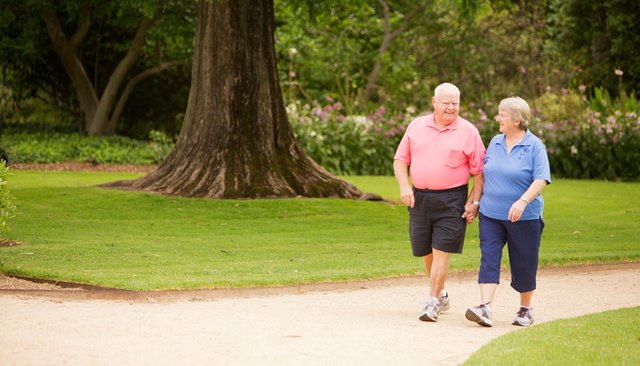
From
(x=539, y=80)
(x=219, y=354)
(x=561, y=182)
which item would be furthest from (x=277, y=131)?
(x=539, y=80)

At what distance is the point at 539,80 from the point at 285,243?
87.2 feet

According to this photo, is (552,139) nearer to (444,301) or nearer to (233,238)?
(233,238)

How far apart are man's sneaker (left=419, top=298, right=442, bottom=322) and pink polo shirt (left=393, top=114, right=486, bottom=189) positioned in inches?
33.9

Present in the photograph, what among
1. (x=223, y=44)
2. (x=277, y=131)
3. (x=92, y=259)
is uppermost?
(x=223, y=44)

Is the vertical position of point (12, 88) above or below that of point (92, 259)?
above

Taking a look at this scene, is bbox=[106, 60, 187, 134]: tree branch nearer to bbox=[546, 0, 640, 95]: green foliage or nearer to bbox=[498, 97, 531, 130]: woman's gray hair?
bbox=[546, 0, 640, 95]: green foliage

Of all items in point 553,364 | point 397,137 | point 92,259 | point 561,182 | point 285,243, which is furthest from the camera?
point 397,137

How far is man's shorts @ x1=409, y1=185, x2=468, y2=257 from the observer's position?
26.6 ft

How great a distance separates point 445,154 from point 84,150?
61.5 ft

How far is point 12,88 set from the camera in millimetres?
32062

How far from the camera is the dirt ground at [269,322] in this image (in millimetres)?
6668

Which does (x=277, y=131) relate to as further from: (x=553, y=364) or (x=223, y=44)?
(x=553, y=364)

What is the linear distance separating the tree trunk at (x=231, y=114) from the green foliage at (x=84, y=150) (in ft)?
27.6

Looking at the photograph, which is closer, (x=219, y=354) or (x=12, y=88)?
(x=219, y=354)
